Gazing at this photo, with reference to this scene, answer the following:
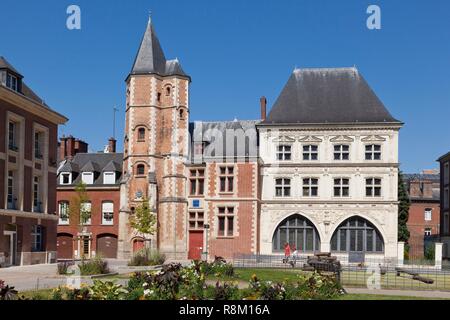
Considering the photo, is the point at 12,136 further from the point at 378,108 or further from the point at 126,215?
the point at 378,108

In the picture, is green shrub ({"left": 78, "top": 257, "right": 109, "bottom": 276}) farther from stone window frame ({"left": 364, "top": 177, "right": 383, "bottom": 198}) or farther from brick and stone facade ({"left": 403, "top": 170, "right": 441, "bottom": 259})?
brick and stone facade ({"left": 403, "top": 170, "right": 441, "bottom": 259})

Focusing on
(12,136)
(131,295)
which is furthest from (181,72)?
(131,295)

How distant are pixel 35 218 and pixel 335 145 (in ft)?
66.9

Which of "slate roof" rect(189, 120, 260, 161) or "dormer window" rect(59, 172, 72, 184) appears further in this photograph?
"dormer window" rect(59, 172, 72, 184)

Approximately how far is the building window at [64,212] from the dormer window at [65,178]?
1.69 metres

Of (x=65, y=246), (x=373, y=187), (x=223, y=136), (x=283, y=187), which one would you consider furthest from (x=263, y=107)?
(x=65, y=246)

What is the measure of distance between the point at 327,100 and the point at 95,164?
19331mm

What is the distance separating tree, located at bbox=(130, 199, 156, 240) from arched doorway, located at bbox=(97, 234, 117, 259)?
4183 millimetres

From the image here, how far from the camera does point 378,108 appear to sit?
41.5 meters

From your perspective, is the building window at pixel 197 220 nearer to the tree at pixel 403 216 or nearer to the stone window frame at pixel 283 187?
the stone window frame at pixel 283 187

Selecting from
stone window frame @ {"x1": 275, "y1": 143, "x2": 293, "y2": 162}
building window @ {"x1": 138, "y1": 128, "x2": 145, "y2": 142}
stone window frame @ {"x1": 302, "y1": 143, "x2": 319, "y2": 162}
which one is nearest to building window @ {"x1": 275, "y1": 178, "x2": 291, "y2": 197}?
stone window frame @ {"x1": 275, "y1": 143, "x2": 293, "y2": 162}

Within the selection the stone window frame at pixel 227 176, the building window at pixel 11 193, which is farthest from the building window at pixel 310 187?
the building window at pixel 11 193

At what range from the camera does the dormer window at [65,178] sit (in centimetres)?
4722

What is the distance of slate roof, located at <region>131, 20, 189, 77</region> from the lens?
44.2m
